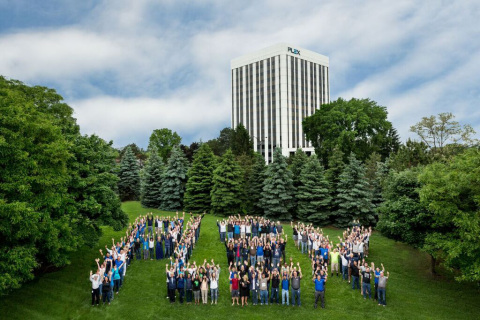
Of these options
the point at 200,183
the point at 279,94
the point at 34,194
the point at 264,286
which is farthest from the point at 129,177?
the point at 279,94

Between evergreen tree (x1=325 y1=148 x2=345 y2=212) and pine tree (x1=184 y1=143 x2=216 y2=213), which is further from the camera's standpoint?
pine tree (x1=184 y1=143 x2=216 y2=213)

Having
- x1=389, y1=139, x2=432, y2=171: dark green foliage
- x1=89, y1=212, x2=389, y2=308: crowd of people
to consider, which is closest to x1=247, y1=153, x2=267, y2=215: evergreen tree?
x1=389, y1=139, x2=432, y2=171: dark green foliage

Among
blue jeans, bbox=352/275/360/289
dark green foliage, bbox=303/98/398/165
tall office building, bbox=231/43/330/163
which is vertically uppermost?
tall office building, bbox=231/43/330/163

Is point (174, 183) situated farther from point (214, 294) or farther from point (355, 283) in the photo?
point (355, 283)

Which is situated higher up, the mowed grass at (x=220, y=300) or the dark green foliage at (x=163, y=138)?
the dark green foliage at (x=163, y=138)

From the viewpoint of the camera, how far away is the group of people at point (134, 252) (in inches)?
557

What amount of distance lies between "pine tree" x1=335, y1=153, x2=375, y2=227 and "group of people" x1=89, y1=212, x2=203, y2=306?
13.9 m

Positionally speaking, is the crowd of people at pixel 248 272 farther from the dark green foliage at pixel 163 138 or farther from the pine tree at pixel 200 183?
the dark green foliage at pixel 163 138

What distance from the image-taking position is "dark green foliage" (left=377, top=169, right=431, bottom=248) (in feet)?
55.9

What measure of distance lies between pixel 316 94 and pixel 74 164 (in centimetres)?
7971

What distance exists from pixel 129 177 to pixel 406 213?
124 ft

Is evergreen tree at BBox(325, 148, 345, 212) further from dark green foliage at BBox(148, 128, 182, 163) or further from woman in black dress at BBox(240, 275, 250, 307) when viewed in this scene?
dark green foliage at BBox(148, 128, 182, 163)

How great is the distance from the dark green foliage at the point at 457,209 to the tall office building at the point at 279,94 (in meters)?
65.0

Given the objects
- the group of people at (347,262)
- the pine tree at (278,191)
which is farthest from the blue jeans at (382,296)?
the pine tree at (278,191)
